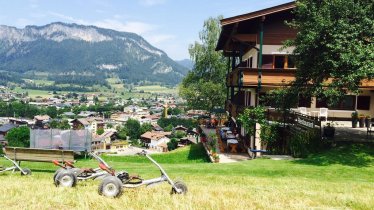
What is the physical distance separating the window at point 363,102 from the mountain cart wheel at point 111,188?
22.5m

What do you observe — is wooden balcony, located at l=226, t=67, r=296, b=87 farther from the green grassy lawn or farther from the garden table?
the green grassy lawn

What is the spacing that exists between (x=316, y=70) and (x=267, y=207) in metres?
10.5

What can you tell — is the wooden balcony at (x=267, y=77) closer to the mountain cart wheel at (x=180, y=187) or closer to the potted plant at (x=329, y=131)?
the potted plant at (x=329, y=131)

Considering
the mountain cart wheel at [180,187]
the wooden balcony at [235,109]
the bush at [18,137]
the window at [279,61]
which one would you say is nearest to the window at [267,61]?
the window at [279,61]

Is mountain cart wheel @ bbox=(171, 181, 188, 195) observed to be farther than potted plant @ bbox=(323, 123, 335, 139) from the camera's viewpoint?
No

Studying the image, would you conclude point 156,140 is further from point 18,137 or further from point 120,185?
point 120,185

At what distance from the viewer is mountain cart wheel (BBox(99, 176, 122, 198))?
8.77 meters

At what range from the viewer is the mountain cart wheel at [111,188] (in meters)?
→ 8.77

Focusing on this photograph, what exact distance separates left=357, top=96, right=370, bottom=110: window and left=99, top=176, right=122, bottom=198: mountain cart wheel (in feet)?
73.8

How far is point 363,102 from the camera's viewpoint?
26.4 meters

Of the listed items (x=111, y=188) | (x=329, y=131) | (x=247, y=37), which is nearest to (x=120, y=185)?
(x=111, y=188)

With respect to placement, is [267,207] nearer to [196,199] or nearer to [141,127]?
[196,199]

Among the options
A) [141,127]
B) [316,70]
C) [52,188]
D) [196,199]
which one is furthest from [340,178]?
[141,127]

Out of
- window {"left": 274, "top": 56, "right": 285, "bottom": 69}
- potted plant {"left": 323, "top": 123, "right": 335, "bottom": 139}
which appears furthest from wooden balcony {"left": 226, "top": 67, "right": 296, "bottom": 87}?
potted plant {"left": 323, "top": 123, "right": 335, "bottom": 139}
